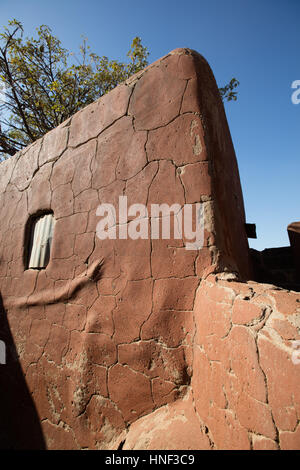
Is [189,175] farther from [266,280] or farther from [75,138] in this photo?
[266,280]

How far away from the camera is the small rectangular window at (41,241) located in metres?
2.24

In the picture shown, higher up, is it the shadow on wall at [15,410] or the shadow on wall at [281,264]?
the shadow on wall at [281,264]

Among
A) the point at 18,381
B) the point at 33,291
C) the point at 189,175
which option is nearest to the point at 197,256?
the point at 189,175

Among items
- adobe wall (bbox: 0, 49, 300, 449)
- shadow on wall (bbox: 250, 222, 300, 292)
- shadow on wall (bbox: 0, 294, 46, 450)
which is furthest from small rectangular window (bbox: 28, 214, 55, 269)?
shadow on wall (bbox: 250, 222, 300, 292)

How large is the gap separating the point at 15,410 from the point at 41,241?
1492mm

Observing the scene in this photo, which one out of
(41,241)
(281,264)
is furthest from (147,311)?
(281,264)

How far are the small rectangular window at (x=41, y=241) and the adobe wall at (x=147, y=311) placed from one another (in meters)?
0.10

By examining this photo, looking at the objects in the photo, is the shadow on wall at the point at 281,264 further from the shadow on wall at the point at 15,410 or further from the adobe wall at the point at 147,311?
the shadow on wall at the point at 15,410

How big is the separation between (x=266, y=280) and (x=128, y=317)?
75.0 inches

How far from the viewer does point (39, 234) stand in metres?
2.36

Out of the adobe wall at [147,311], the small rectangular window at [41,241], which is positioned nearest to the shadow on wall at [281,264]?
the adobe wall at [147,311]

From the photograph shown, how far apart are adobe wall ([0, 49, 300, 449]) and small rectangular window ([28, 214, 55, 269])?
0.33ft

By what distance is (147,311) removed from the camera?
1435 millimetres

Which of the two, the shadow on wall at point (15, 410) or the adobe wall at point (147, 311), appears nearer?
the adobe wall at point (147, 311)
